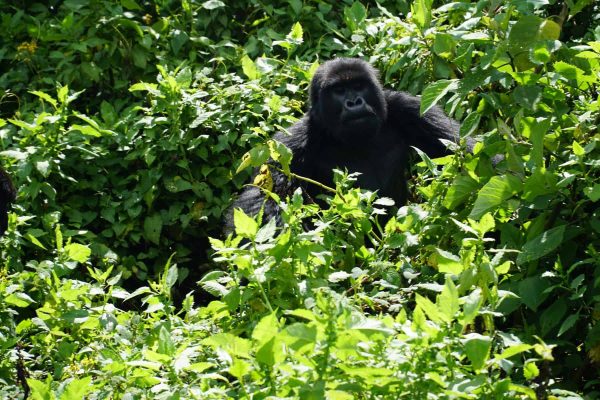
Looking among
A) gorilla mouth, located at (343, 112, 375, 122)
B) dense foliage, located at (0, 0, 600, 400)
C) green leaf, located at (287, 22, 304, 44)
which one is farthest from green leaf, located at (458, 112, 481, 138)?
green leaf, located at (287, 22, 304, 44)

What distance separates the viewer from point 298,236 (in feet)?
11.2

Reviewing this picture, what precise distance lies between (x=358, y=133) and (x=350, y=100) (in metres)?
0.18

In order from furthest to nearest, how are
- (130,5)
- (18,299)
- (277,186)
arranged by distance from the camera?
(130,5) → (277,186) → (18,299)

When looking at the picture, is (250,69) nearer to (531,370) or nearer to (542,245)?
(542,245)

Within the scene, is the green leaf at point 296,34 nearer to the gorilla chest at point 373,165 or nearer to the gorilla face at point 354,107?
the gorilla face at point 354,107

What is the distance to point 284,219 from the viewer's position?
11.7 ft

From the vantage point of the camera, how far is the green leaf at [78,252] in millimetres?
4484

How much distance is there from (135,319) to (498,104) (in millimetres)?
1479

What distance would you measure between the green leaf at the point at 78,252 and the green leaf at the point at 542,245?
75.6 inches

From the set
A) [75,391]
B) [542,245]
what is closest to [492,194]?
[542,245]

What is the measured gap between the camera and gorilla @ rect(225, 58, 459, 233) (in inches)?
225

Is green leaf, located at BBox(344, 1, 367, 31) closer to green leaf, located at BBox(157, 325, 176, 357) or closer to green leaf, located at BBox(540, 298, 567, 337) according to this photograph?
green leaf, located at BBox(540, 298, 567, 337)

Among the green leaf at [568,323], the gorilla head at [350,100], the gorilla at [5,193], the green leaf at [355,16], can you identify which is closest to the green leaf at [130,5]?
the green leaf at [355,16]

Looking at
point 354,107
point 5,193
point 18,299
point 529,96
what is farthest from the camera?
point 354,107
